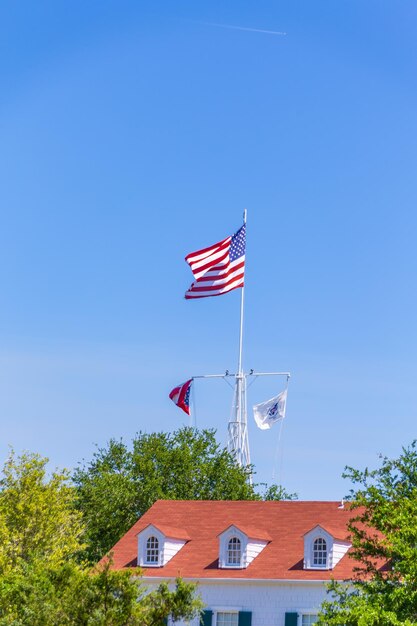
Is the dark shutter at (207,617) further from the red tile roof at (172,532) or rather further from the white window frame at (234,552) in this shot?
the red tile roof at (172,532)

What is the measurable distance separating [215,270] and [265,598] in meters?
20.4

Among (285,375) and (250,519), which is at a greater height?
(285,375)

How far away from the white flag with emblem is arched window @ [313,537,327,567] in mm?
26262

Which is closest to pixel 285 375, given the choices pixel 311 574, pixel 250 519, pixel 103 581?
pixel 250 519

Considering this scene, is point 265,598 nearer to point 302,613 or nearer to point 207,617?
point 302,613

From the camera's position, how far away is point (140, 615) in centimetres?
3600

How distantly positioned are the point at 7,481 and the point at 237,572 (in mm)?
14638

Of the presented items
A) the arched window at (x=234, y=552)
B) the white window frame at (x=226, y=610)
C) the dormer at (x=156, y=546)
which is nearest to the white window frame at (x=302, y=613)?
the white window frame at (x=226, y=610)

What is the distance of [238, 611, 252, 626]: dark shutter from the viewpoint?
56.2 metres

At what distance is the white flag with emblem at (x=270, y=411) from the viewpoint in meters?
83.7

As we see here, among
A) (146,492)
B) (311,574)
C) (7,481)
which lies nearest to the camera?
(311,574)

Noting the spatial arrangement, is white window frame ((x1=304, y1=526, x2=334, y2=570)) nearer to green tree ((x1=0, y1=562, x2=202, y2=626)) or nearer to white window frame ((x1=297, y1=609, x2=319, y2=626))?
white window frame ((x1=297, y1=609, x2=319, y2=626))

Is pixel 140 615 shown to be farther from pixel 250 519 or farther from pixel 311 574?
pixel 250 519

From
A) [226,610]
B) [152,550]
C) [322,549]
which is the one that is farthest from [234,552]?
[322,549]
